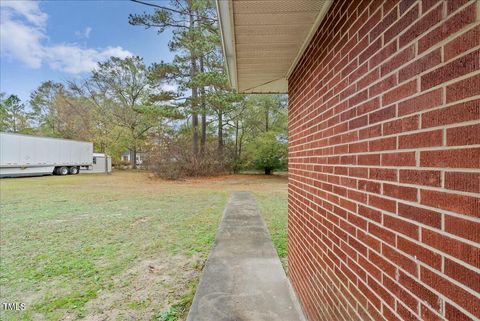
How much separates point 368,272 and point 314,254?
38.9 inches

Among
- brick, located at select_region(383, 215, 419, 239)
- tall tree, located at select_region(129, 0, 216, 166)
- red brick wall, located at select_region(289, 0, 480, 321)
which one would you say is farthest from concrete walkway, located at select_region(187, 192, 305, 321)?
tall tree, located at select_region(129, 0, 216, 166)

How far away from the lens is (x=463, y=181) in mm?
789

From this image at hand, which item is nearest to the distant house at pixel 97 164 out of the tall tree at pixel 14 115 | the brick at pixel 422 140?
the tall tree at pixel 14 115

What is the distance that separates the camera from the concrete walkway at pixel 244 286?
8.39ft

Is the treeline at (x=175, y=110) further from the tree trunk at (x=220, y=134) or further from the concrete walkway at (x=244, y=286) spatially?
the concrete walkway at (x=244, y=286)

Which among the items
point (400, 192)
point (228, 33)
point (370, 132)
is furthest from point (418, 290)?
point (228, 33)

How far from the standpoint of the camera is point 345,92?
1.64 meters

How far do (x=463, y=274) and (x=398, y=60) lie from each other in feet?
2.57

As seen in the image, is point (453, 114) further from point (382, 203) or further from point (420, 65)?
point (382, 203)

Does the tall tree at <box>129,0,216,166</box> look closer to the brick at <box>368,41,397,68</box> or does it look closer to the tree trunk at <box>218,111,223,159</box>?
the tree trunk at <box>218,111,223,159</box>

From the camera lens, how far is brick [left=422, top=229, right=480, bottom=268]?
29.4 inches

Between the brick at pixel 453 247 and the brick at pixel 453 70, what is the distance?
477 mm

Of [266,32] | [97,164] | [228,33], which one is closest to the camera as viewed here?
[228,33]

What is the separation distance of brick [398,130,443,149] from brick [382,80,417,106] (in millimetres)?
157
